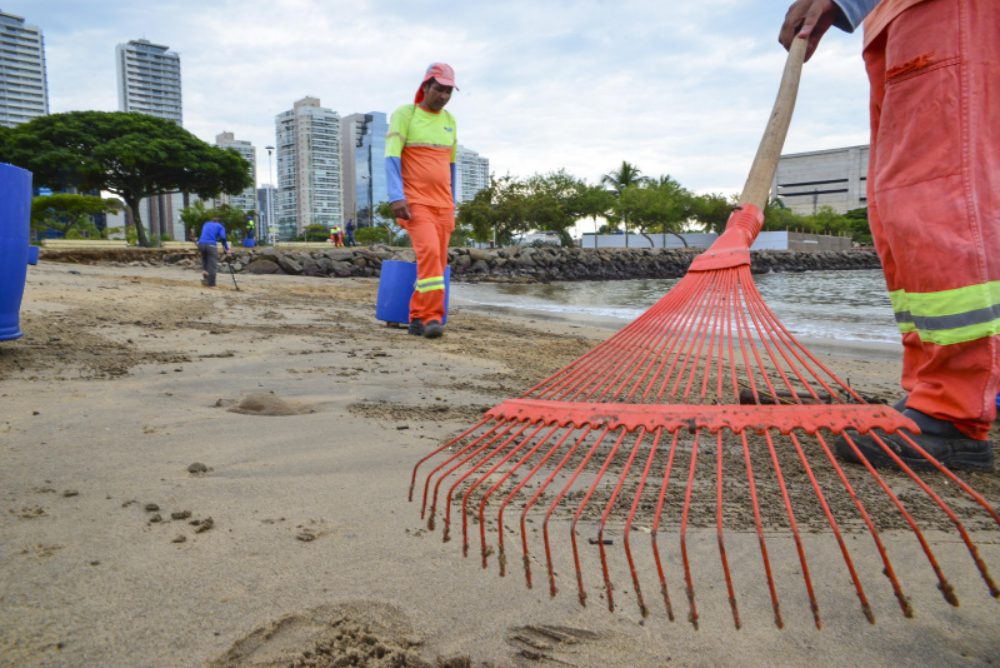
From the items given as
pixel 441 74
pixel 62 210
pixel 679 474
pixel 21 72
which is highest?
pixel 21 72

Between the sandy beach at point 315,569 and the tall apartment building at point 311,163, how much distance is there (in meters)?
74.8

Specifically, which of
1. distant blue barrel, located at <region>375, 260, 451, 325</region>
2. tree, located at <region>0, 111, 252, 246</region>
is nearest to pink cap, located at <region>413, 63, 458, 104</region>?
distant blue barrel, located at <region>375, 260, 451, 325</region>

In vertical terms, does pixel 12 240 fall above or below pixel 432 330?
above

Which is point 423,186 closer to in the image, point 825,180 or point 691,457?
point 691,457

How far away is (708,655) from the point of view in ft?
3.14

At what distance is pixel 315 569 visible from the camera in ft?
3.84

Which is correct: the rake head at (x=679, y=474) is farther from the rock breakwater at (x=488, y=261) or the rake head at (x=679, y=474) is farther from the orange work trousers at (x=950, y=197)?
the rock breakwater at (x=488, y=261)

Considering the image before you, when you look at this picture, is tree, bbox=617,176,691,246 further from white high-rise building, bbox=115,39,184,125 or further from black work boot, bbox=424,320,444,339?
white high-rise building, bbox=115,39,184,125

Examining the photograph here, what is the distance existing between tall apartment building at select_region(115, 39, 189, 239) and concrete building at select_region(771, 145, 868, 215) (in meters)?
69.3

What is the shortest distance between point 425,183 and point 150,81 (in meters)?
85.1

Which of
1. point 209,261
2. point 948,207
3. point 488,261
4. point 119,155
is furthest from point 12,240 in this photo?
point 119,155

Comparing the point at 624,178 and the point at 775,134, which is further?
the point at 624,178

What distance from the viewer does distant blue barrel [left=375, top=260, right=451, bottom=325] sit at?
16.4ft

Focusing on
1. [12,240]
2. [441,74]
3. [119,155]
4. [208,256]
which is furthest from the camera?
[119,155]
